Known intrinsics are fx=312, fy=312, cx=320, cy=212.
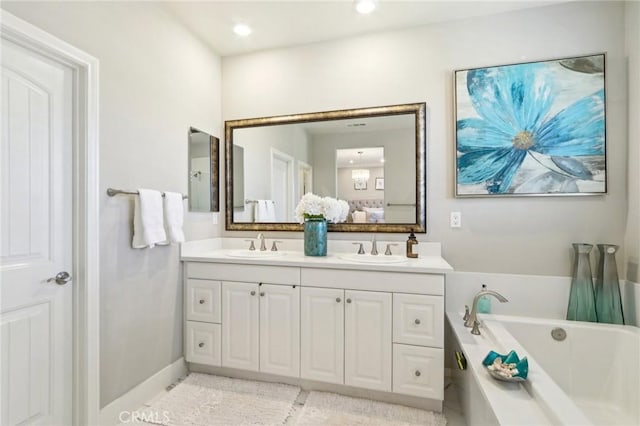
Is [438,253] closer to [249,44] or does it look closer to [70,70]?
[249,44]

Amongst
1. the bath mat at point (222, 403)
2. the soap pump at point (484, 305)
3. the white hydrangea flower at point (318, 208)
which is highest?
the white hydrangea flower at point (318, 208)

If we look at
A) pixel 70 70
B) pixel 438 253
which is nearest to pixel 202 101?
pixel 70 70

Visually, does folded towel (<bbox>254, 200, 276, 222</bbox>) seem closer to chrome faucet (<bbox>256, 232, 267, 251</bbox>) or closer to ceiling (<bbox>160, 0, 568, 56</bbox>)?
A: chrome faucet (<bbox>256, 232, 267, 251</bbox>)

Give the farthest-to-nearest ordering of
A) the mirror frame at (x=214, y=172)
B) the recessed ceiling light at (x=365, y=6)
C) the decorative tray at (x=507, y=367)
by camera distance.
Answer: the mirror frame at (x=214, y=172) → the recessed ceiling light at (x=365, y=6) → the decorative tray at (x=507, y=367)

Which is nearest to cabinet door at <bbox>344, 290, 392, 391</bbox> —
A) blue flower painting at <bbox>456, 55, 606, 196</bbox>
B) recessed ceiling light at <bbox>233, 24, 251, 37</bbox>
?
blue flower painting at <bbox>456, 55, 606, 196</bbox>

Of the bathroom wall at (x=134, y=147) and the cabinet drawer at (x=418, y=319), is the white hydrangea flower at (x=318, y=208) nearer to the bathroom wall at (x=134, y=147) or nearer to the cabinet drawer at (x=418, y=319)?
the cabinet drawer at (x=418, y=319)

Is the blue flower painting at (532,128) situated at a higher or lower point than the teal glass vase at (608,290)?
higher

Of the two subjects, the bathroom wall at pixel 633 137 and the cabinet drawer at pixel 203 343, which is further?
the cabinet drawer at pixel 203 343

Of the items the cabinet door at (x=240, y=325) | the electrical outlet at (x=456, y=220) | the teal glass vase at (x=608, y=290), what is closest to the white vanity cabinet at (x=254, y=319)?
the cabinet door at (x=240, y=325)

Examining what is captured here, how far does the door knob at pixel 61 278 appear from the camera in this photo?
1.50 meters

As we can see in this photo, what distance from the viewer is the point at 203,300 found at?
2221mm

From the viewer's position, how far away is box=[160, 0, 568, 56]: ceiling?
2.07 meters

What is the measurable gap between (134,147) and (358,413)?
2.07m

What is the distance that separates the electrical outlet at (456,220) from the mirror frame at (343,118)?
0.19m
